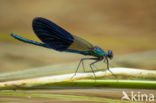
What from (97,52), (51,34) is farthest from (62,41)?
(97,52)

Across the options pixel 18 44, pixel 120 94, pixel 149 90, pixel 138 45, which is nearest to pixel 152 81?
pixel 149 90

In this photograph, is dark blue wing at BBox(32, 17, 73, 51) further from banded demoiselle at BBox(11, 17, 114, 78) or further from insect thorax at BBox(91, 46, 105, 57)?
insect thorax at BBox(91, 46, 105, 57)

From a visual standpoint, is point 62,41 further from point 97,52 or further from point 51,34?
point 97,52

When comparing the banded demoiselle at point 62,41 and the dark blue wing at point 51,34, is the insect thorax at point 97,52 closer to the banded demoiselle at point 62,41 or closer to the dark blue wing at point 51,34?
the banded demoiselle at point 62,41

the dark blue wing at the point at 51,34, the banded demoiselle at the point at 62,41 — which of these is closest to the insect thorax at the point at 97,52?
the banded demoiselle at the point at 62,41

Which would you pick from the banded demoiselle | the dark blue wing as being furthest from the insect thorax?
the dark blue wing

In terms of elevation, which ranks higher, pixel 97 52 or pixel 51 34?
pixel 51 34

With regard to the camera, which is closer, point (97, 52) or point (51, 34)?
point (51, 34)

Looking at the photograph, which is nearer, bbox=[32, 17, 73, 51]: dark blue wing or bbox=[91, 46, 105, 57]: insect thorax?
bbox=[32, 17, 73, 51]: dark blue wing
